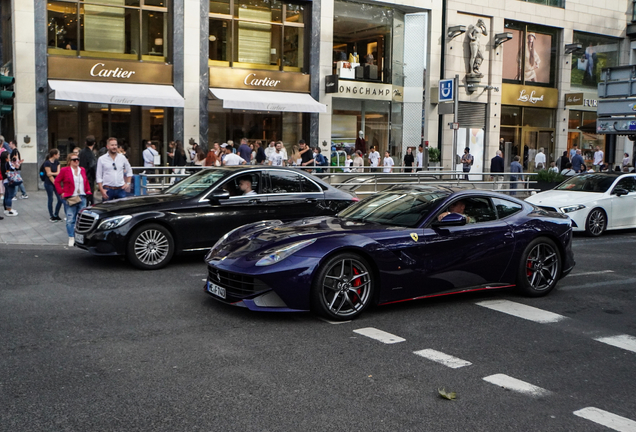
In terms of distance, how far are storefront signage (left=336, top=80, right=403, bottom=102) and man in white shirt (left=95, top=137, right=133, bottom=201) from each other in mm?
17614

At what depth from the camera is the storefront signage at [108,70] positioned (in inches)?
907

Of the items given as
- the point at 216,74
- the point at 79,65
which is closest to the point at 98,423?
the point at 79,65

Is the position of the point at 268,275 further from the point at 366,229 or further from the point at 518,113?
the point at 518,113

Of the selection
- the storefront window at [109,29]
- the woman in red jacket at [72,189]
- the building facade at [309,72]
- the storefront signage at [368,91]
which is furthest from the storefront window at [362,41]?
the woman in red jacket at [72,189]

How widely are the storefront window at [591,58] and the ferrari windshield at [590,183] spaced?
23.2 metres

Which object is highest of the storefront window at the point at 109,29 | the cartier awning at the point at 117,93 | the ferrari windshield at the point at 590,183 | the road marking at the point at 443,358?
the storefront window at the point at 109,29

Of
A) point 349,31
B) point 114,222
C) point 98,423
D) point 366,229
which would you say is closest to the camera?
point 98,423

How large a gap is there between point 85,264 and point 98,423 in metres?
6.20

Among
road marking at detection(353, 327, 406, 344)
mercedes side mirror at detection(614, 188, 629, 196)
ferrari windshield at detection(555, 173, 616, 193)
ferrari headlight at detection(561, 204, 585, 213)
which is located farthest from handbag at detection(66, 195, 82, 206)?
mercedes side mirror at detection(614, 188, 629, 196)

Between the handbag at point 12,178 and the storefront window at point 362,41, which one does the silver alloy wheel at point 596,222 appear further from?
the storefront window at point 362,41

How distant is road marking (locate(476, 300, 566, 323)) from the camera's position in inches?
281

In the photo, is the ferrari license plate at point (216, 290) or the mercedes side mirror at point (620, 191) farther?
the mercedes side mirror at point (620, 191)

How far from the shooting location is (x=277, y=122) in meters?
27.9

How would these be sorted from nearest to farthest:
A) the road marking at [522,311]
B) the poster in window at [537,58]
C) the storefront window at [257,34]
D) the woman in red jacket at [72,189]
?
the road marking at [522,311] → the woman in red jacket at [72,189] → the storefront window at [257,34] → the poster in window at [537,58]
